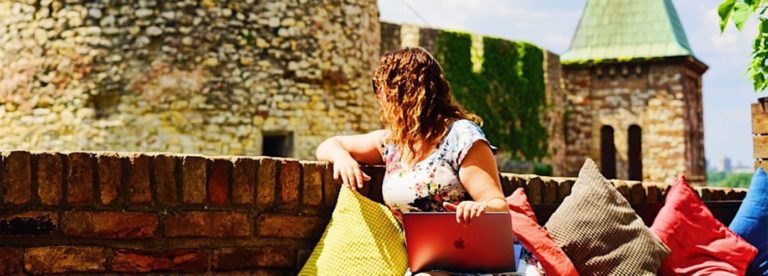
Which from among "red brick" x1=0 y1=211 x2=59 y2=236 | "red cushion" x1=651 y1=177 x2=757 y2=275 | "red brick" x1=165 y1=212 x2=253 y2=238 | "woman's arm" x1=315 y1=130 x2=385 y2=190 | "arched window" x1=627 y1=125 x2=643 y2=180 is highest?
"woman's arm" x1=315 y1=130 x2=385 y2=190

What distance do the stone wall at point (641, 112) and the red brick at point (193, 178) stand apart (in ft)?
57.3

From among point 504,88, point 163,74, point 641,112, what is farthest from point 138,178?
point 641,112

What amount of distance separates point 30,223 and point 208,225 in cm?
62

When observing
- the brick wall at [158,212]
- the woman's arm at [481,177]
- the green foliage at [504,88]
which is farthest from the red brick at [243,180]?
the green foliage at [504,88]

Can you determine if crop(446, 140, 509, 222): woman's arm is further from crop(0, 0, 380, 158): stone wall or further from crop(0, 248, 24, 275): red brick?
crop(0, 0, 380, 158): stone wall

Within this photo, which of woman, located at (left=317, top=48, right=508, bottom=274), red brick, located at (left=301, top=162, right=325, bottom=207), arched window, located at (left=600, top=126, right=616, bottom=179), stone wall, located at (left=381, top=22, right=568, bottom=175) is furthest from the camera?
arched window, located at (left=600, top=126, right=616, bottom=179)

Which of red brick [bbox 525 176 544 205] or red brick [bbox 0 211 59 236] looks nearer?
red brick [bbox 0 211 59 236]

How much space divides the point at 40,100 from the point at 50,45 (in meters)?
0.74

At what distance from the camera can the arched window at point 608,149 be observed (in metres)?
20.0

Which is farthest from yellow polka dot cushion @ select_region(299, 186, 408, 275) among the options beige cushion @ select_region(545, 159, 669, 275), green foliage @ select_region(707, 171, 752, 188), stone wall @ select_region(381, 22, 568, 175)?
green foliage @ select_region(707, 171, 752, 188)

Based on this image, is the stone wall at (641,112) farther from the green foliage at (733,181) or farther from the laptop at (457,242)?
the green foliage at (733,181)

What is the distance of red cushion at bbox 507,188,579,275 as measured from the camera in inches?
138

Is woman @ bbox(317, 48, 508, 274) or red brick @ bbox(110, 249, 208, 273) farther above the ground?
woman @ bbox(317, 48, 508, 274)

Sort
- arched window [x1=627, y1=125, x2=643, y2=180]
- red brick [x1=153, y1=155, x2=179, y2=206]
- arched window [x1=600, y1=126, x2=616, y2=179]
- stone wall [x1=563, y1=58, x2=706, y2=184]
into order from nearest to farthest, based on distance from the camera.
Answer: red brick [x1=153, y1=155, x2=179, y2=206] → stone wall [x1=563, y1=58, x2=706, y2=184] → arched window [x1=627, y1=125, x2=643, y2=180] → arched window [x1=600, y1=126, x2=616, y2=179]
